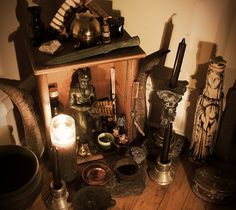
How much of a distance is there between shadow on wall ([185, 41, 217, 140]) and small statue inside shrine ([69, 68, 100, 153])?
1.87ft

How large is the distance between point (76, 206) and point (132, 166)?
1.28 ft

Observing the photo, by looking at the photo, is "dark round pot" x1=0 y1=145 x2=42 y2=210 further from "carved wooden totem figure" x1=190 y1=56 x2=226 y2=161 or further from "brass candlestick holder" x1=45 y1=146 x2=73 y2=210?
"carved wooden totem figure" x1=190 y1=56 x2=226 y2=161

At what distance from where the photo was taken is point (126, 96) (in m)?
1.84

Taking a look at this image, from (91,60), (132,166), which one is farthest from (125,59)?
(132,166)

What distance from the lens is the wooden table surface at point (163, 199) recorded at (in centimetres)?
168

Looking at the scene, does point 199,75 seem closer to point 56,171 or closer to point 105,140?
point 105,140

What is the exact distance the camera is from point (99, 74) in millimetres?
1903

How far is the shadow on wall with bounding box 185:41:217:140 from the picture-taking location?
1.74m

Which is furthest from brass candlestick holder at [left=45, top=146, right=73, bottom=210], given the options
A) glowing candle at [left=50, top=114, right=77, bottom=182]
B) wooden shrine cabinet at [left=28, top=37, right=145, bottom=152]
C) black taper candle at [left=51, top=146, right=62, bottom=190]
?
wooden shrine cabinet at [left=28, top=37, right=145, bottom=152]

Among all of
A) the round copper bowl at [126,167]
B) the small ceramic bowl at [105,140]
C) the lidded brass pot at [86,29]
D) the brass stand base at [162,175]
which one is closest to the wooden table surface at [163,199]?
the brass stand base at [162,175]

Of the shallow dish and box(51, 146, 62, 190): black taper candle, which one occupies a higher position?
box(51, 146, 62, 190): black taper candle

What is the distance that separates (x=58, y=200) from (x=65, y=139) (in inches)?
11.8

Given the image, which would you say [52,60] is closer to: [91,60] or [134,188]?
[91,60]

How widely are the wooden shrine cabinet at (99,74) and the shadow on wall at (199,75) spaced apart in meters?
0.36
